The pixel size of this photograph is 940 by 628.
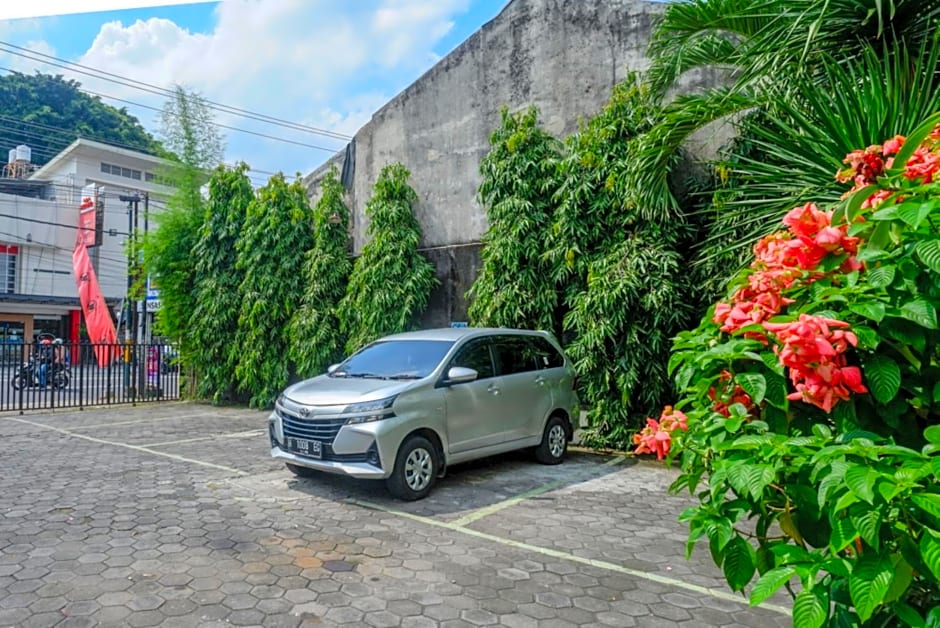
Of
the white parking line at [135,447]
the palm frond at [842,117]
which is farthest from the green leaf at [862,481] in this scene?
the white parking line at [135,447]

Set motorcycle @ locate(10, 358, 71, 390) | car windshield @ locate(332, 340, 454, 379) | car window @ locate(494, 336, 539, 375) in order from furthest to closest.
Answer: motorcycle @ locate(10, 358, 71, 390) → car window @ locate(494, 336, 539, 375) → car windshield @ locate(332, 340, 454, 379)

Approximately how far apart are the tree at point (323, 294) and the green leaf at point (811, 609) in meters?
9.84

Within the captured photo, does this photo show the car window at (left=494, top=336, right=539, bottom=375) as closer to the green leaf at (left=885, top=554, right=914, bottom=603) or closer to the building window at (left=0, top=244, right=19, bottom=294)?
the green leaf at (left=885, top=554, right=914, bottom=603)

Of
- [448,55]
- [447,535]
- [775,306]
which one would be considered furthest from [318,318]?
[775,306]

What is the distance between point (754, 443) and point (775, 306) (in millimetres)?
432

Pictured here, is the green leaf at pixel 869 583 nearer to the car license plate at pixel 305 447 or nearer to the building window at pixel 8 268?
the car license plate at pixel 305 447

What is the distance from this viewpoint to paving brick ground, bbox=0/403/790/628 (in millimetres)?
3385

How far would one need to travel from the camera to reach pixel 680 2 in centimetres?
604

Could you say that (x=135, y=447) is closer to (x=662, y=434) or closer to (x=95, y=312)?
(x=662, y=434)

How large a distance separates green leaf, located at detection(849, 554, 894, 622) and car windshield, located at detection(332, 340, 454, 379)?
4649 mm

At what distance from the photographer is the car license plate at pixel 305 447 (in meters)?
5.48

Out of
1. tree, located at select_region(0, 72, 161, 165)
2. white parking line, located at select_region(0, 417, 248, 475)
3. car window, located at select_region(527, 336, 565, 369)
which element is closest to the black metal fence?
white parking line, located at select_region(0, 417, 248, 475)

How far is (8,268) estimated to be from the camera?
95.7 ft

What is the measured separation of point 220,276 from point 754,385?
1212 cm
